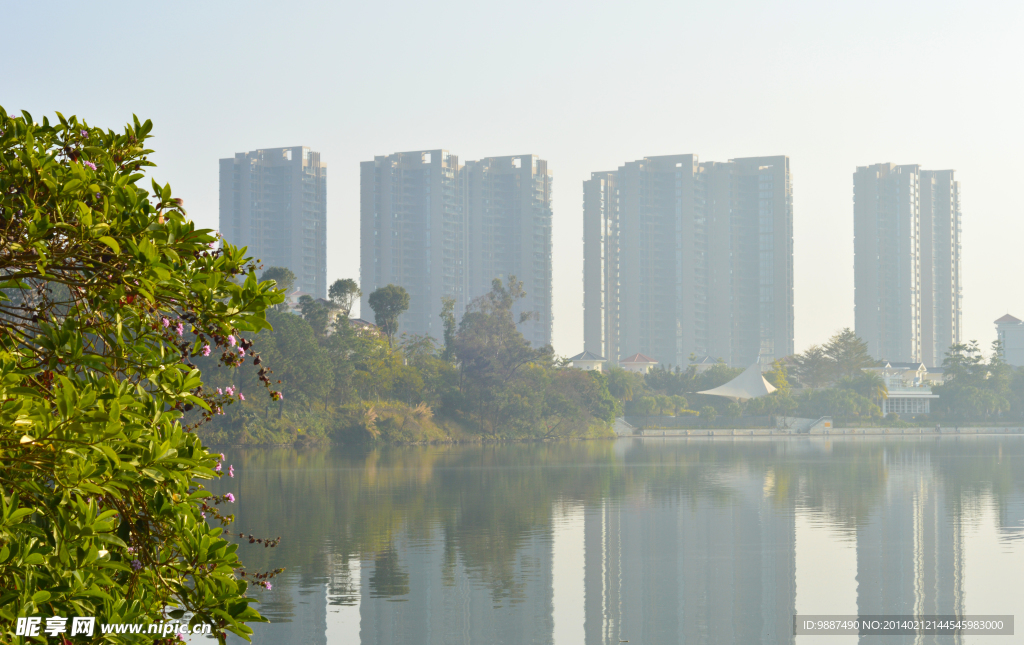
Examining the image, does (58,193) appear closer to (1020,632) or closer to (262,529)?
(1020,632)

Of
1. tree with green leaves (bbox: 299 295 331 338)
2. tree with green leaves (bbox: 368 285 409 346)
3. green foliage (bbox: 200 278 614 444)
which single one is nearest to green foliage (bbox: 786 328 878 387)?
green foliage (bbox: 200 278 614 444)

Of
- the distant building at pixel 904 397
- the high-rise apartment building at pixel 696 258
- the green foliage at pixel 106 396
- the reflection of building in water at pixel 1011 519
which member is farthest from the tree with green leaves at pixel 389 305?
the high-rise apartment building at pixel 696 258

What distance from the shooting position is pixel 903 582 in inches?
407

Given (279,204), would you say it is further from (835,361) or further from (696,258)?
(835,361)

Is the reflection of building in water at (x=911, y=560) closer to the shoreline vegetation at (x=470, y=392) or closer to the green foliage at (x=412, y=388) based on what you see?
the shoreline vegetation at (x=470, y=392)

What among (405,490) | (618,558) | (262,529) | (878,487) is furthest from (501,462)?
(618,558)

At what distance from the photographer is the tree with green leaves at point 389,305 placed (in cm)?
4222

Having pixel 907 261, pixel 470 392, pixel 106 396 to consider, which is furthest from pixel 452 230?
pixel 106 396

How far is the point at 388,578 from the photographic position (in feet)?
34.0

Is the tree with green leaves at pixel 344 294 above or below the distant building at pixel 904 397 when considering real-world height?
above

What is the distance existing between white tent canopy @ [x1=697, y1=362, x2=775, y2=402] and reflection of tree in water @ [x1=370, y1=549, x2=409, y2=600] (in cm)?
4767

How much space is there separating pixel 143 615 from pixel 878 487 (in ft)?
68.3

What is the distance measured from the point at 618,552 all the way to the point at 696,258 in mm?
82461

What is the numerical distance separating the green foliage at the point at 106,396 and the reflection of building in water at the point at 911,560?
703 cm
